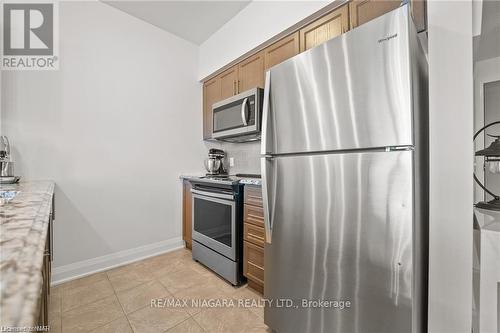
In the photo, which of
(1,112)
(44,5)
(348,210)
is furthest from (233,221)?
(44,5)

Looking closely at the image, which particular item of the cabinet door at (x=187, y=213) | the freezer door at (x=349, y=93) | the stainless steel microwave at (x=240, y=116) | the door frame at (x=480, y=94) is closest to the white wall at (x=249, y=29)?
the stainless steel microwave at (x=240, y=116)

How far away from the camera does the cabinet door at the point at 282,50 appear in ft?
6.43

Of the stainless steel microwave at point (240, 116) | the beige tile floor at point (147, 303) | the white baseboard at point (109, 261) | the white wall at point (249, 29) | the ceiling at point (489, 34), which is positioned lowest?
the beige tile floor at point (147, 303)

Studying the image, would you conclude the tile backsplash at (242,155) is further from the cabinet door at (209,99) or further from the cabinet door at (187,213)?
the cabinet door at (187,213)

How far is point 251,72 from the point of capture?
7.82 feet

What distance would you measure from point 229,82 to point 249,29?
23.3 inches

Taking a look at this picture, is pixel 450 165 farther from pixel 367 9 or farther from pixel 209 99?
pixel 209 99

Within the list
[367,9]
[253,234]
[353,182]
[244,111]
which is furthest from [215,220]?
[367,9]

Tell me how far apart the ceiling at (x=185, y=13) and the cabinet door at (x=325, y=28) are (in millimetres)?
900

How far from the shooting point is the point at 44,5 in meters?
2.12

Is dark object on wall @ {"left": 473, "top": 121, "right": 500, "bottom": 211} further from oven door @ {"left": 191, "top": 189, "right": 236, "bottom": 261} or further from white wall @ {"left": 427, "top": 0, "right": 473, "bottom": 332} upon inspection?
oven door @ {"left": 191, "top": 189, "right": 236, "bottom": 261}

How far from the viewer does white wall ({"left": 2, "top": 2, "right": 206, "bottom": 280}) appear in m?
2.06

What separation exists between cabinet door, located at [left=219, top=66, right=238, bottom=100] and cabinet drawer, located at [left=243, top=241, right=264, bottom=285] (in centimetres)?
167

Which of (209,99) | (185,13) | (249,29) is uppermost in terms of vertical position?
(185,13)
